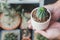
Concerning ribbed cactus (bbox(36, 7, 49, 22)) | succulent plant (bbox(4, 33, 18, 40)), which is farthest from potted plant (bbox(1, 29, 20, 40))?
ribbed cactus (bbox(36, 7, 49, 22))

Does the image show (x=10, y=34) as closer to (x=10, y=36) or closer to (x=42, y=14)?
(x=10, y=36)

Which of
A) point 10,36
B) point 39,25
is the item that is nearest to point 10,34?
point 10,36

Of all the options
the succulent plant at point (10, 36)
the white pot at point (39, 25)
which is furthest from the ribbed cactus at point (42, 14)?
the succulent plant at point (10, 36)

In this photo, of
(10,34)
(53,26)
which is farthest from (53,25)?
(10,34)

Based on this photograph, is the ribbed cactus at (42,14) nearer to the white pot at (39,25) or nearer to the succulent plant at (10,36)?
the white pot at (39,25)

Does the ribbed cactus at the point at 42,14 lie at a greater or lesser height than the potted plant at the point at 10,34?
greater

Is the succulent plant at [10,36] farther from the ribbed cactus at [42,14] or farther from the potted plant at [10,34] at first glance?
the ribbed cactus at [42,14]

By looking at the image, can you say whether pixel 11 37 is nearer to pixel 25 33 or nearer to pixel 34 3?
pixel 25 33
